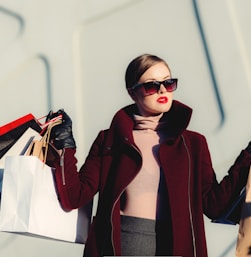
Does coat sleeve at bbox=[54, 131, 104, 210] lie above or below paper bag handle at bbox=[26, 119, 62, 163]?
below

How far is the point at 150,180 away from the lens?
0.99 meters

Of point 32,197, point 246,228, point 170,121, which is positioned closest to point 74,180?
point 32,197

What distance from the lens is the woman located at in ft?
3.17

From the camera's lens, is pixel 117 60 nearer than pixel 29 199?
No

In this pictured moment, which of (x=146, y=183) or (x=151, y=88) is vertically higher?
(x=151, y=88)

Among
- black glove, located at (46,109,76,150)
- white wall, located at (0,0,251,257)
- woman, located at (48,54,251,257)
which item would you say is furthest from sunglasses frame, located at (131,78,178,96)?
white wall, located at (0,0,251,257)

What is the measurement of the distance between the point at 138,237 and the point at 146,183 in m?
0.10

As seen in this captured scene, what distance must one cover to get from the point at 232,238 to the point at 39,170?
0.79m

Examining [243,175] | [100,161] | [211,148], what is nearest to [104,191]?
[100,161]

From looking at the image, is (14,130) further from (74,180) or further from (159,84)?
(159,84)

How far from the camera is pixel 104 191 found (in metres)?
1.03

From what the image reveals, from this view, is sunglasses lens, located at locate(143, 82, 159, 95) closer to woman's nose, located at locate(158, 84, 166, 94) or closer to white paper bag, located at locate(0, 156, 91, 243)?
woman's nose, located at locate(158, 84, 166, 94)

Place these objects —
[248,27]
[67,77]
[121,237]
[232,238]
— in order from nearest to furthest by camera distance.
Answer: [121,237] → [232,238] → [248,27] → [67,77]

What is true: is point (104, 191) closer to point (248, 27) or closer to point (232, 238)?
point (232, 238)
